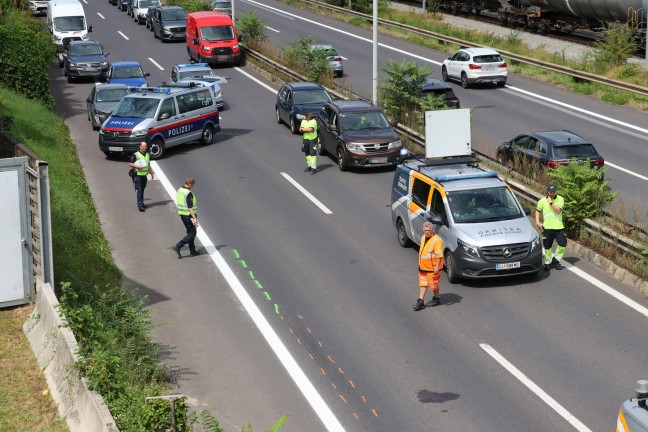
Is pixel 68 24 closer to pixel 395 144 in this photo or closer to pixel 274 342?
pixel 395 144

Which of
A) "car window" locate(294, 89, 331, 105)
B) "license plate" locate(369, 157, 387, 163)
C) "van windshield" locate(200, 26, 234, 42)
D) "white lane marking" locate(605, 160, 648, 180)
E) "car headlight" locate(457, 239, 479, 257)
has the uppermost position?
"van windshield" locate(200, 26, 234, 42)

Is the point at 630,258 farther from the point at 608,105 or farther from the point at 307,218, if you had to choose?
the point at 608,105

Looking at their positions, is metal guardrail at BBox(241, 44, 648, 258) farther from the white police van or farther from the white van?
the white van

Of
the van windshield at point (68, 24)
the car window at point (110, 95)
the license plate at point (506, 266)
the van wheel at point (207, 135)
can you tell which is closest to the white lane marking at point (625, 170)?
the license plate at point (506, 266)

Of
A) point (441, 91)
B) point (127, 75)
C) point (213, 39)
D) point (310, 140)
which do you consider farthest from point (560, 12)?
point (310, 140)

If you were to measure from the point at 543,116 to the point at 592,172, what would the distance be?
1527cm

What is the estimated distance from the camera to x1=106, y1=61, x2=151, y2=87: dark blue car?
3897cm

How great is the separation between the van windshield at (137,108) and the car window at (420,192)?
494 inches

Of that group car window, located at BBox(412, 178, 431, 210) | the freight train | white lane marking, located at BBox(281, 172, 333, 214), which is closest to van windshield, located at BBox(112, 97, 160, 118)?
white lane marking, located at BBox(281, 172, 333, 214)

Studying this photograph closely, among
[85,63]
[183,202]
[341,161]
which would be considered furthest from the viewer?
[85,63]

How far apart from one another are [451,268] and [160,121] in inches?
580

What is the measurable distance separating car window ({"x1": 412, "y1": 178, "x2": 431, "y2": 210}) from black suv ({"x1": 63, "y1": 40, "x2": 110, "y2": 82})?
1076 inches

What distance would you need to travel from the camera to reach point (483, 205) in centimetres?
1870

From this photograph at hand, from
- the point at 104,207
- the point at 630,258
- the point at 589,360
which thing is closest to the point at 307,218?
the point at 104,207
